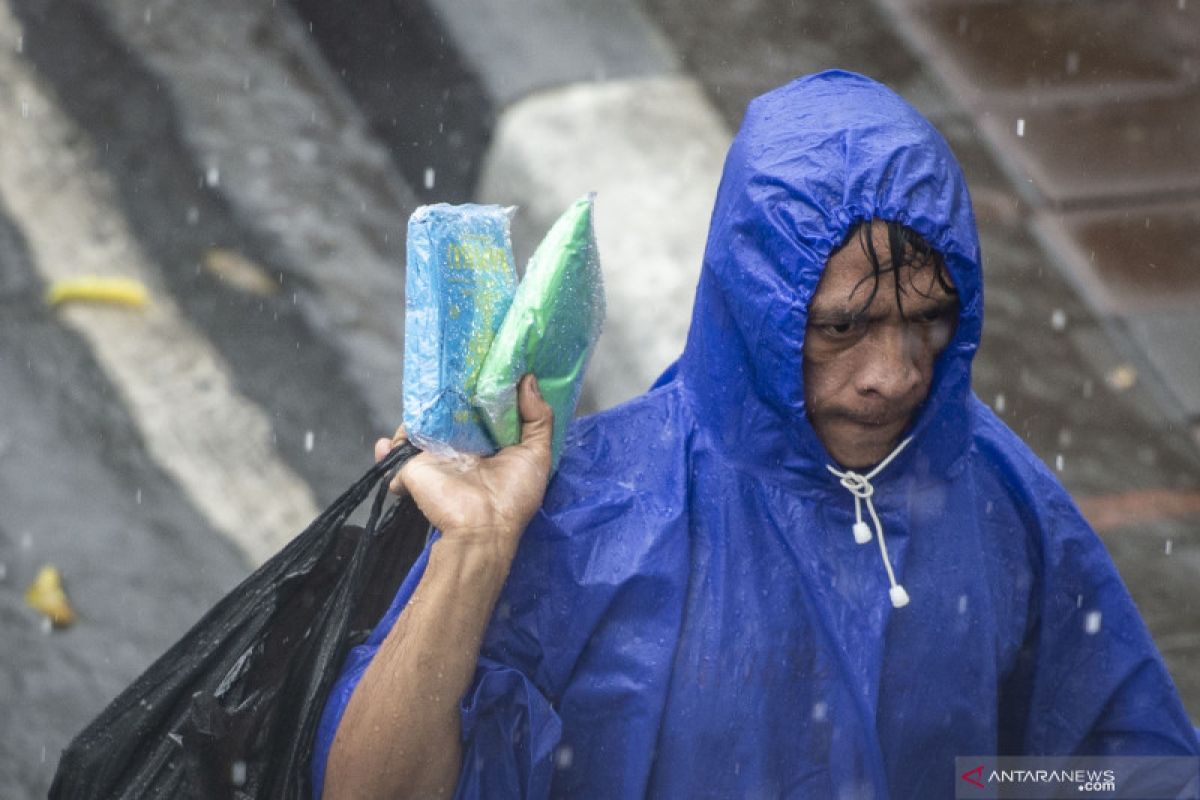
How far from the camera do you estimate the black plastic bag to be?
234cm

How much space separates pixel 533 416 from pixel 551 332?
0.41ft

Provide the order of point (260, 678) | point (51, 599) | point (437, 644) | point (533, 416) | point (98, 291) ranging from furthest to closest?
1. point (98, 291)
2. point (51, 599)
3. point (260, 678)
4. point (533, 416)
5. point (437, 644)

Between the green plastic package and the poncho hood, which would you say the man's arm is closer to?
the green plastic package

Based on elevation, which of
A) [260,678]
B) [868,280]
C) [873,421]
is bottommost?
[260,678]

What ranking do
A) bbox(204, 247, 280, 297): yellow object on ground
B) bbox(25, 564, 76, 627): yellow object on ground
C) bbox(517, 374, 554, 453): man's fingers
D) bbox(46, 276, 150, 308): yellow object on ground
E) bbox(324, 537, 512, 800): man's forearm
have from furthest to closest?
bbox(204, 247, 280, 297): yellow object on ground < bbox(46, 276, 150, 308): yellow object on ground < bbox(25, 564, 76, 627): yellow object on ground < bbox(517, 374, 554, 453): man's fingers < bbox(324, 537, 512, 800): man's forearm

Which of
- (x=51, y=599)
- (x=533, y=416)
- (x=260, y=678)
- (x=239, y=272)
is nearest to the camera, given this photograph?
(x=533, y=416)

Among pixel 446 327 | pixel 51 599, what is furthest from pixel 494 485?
pixel 51 599

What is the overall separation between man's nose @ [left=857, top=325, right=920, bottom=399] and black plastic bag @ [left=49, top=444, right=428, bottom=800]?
2.26 feet

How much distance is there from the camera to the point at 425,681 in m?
2.13

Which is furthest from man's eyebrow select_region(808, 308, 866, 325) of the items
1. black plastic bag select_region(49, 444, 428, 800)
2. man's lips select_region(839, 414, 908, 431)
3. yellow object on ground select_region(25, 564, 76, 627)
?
yellow object on ground select_region(25, 564, 76, 627)


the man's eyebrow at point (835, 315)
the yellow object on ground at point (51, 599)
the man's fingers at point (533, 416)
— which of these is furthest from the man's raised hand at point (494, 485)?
the yellow object on ground at point (51, 599)

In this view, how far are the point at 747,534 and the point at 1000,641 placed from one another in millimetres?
452

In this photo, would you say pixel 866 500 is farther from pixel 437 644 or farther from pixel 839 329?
pixel 437 644

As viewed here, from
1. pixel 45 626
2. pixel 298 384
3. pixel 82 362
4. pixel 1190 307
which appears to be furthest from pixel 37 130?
pixel 1190 307
